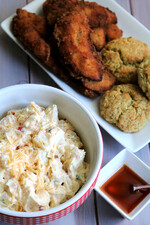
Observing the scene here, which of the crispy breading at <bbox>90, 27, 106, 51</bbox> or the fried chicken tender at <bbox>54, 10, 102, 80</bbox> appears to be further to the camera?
the crispy breading at <bbox>90, 27, 106, 51</bbox>

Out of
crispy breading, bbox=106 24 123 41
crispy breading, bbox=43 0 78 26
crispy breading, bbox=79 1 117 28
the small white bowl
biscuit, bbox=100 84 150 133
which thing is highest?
crispy breading, bbox=43 0 78 26

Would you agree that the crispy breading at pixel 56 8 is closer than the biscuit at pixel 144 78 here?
No

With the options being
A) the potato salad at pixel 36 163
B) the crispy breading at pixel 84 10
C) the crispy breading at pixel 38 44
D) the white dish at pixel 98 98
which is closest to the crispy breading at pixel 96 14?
the crispy breading at pixel 84 10

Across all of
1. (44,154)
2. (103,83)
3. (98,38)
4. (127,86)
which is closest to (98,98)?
(103,83)

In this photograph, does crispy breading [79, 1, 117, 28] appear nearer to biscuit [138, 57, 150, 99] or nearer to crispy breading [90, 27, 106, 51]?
crispy breading [90, 27, 106, 51]

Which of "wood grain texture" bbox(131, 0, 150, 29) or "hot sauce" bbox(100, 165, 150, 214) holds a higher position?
"wood grain texture" bbox(131, 0, 150, 29)

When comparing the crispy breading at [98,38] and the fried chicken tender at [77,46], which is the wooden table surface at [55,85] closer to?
the fried chicken tender at [77,46]

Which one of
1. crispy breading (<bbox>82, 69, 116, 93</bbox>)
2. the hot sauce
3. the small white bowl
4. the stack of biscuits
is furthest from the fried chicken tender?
the hot sauce
